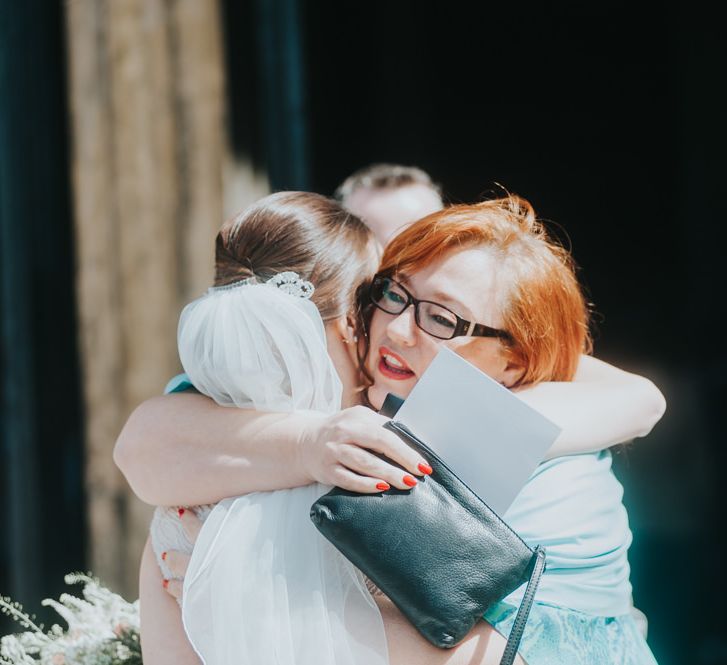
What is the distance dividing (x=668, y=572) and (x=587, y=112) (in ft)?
8.60

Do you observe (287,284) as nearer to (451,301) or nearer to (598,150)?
(451,301)

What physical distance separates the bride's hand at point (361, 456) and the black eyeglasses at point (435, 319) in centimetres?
34

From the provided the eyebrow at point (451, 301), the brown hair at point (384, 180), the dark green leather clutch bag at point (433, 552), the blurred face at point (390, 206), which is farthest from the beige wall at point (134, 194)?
the dark green leather clutch bag at point (433, 552)

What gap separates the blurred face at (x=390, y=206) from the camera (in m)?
2.60

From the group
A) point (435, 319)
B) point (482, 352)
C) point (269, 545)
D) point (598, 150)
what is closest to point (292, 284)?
point (435, 319)

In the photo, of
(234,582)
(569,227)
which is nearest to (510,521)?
(234,582)

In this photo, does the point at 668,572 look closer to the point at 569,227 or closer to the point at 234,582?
the point at 569,227

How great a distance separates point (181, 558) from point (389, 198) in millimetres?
1479

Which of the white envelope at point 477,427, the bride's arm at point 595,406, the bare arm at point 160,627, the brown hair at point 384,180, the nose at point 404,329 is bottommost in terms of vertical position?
the bare arm at point 160,627

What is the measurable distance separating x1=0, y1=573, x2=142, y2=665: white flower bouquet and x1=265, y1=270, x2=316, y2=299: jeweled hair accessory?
32.9 inches

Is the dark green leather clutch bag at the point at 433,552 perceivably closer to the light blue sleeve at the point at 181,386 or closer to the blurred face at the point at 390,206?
the light blue sleeve at the point at 181,386

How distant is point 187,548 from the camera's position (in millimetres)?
1592

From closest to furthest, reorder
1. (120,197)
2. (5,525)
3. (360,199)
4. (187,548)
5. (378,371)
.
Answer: (187,548)
(378,371)
(360,199)
(120,197)
(5,525)

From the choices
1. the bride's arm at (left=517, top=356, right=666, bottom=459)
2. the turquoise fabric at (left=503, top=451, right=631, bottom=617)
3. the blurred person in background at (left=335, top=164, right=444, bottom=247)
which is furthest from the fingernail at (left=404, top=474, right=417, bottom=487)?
the blurred person in background at (left=335, top=164, right=444, bottom=247)
